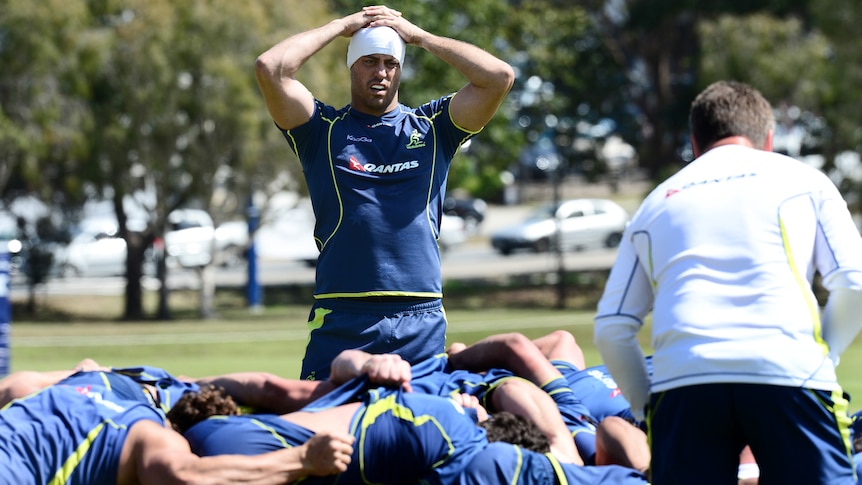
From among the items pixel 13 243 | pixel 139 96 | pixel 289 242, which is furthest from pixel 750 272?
pixel 289 242

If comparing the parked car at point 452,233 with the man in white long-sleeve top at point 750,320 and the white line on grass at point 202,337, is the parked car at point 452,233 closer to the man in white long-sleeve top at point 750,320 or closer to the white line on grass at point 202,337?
the white line on grass at point 202,337

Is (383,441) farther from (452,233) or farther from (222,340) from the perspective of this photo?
(452,233)

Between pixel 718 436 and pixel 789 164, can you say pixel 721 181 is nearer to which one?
pixel 789 164

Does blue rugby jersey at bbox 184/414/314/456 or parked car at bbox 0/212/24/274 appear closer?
blue rugby jersey at bbox 184/414/314/456

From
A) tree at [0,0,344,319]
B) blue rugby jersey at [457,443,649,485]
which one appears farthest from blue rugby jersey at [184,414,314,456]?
tree at [0,0,344,319]

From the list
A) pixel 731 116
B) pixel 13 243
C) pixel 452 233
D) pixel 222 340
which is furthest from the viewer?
pixel 452 233

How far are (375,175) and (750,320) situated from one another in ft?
7.95

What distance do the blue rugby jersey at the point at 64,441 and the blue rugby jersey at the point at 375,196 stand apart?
1.29 m

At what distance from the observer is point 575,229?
36.4m

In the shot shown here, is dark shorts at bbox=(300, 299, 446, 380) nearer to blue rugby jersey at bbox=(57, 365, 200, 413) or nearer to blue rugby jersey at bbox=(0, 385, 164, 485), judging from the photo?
blue rugby jersey at bbox=(57, 365, 200, 413)

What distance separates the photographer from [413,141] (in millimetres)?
5828

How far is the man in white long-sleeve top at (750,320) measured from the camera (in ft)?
12.4

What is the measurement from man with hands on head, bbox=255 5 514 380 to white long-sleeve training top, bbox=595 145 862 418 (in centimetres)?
194

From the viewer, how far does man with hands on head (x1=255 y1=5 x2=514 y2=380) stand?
5.72m
